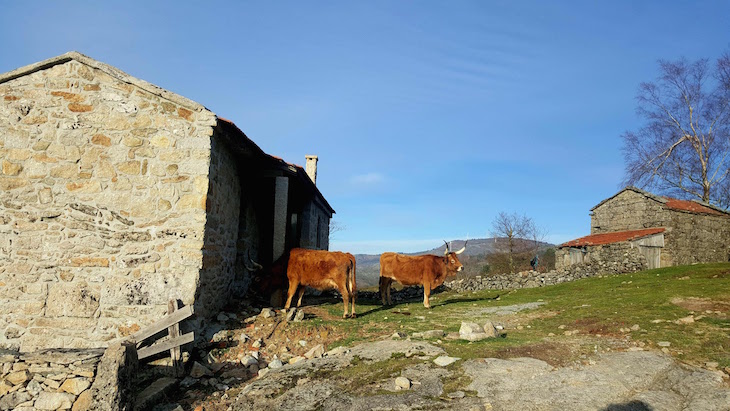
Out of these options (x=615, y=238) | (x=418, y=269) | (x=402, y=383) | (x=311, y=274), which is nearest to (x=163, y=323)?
(x=311, y=274)

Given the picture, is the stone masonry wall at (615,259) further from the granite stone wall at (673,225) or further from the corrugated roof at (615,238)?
the granite stone wall at (673,225)

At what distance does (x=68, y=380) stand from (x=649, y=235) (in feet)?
84.2

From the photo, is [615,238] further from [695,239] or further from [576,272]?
[695,239]

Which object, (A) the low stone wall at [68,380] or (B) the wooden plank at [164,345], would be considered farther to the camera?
(B) the wooden plank at [164,345]

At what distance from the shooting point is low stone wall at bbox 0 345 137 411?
5.48 metres

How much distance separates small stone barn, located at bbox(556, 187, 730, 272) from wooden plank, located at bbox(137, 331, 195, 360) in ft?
70.5

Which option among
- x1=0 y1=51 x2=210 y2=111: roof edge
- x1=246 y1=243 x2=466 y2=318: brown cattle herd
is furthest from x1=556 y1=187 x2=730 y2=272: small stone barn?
x1=0 y1=51 x2=210 y2=111: roof edge

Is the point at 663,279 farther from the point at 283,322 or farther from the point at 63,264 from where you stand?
the point at 63,264

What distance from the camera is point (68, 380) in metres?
5.66

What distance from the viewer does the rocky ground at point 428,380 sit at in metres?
4.68

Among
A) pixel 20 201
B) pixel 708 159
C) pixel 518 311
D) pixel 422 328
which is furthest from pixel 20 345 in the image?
pixel 708 159

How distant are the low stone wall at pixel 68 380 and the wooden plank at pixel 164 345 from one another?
0.79 meters

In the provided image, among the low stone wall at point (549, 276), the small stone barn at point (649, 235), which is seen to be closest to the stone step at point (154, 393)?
the low stone wall at point (549, 276)

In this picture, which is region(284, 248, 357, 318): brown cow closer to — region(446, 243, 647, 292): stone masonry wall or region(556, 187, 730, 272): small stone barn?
region(446, 243, 647, 292): stone masonry wall
